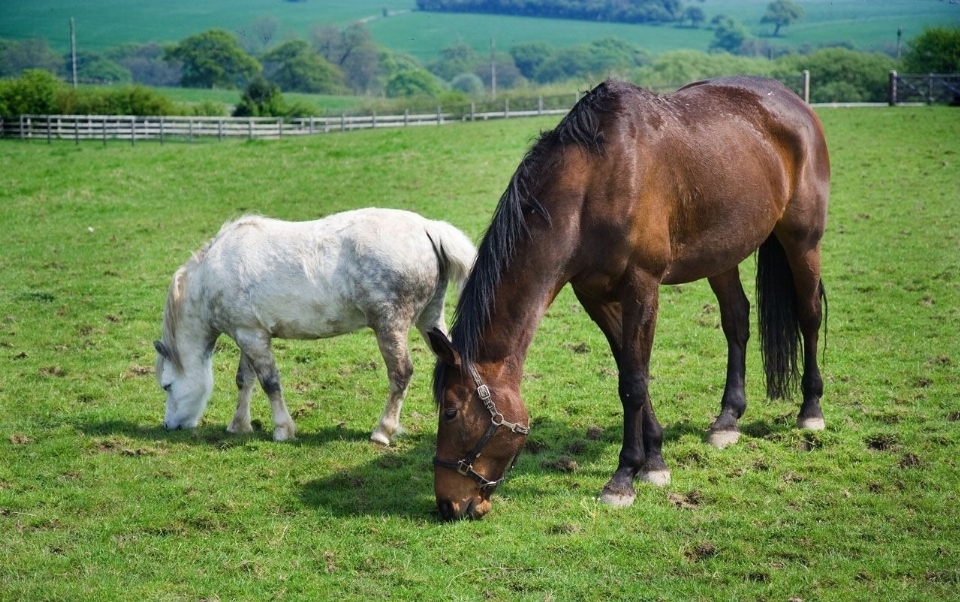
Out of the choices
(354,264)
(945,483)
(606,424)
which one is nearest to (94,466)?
(354,264)

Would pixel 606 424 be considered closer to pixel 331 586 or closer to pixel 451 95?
pixel 331 586

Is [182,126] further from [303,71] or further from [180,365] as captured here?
[303,71]

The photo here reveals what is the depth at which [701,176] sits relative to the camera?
621 cm

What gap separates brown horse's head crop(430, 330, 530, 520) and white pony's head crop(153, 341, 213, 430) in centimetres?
282

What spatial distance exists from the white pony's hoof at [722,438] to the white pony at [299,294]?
2247 mm

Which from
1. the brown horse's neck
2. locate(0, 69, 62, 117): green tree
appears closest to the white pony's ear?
the brown horse's neck

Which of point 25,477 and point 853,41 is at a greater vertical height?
point 853,41

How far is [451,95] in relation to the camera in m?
59.1

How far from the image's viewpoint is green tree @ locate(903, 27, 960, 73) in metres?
35.8

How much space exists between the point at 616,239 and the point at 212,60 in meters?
83.4

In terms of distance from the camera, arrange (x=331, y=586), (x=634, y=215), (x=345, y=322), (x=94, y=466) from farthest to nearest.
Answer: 1. (x=345, y=322)
2. (x=94, y=466)
3. (x=634, y=215)
4. (x=331, y=586)

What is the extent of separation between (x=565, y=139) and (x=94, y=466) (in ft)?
13.2

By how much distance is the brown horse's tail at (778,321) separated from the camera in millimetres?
7398

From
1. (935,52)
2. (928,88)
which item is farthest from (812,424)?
(935,52)
